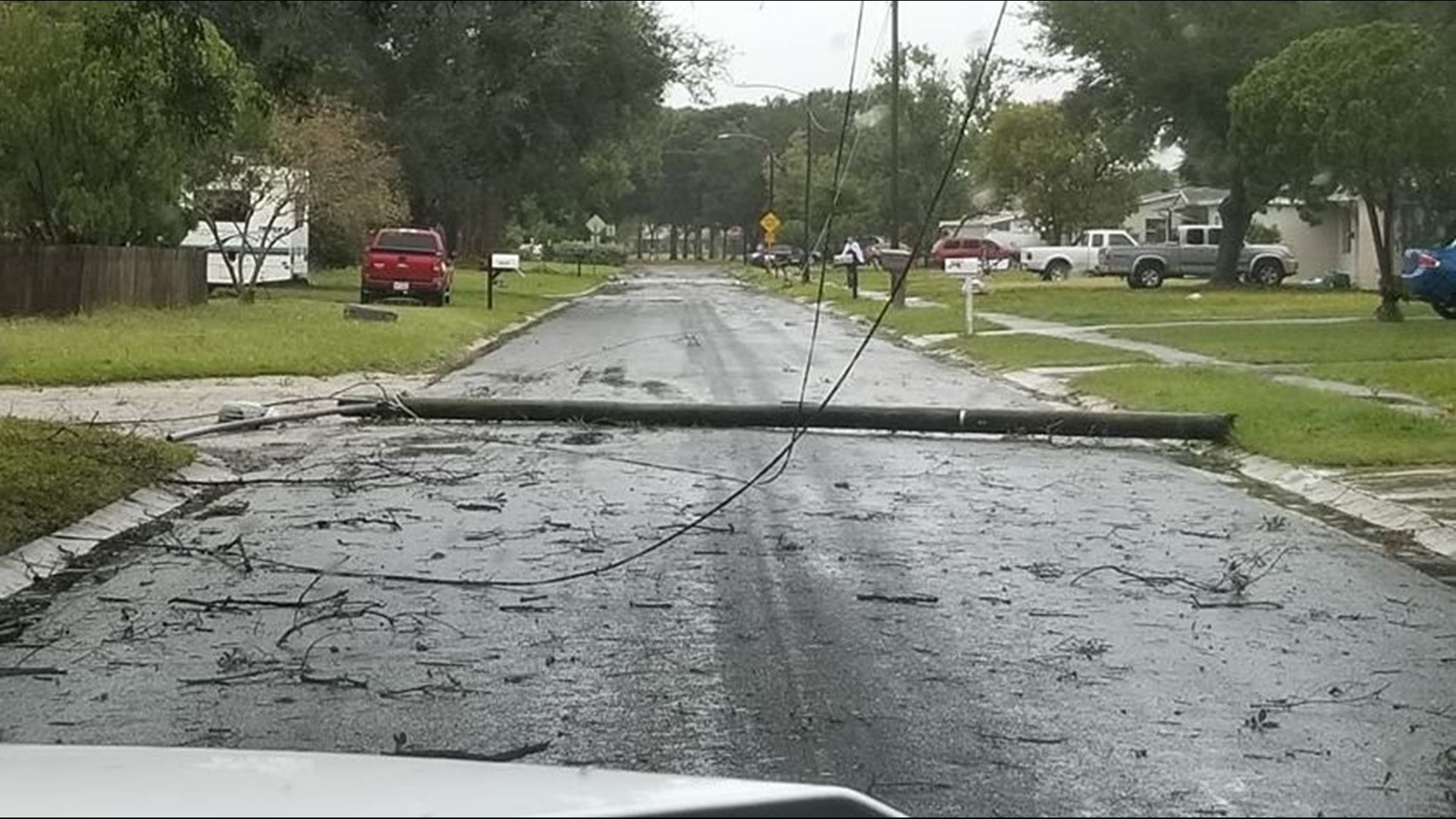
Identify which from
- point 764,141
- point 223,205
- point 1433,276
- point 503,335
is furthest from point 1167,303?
point 223,205

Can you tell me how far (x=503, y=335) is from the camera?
34.9 metres

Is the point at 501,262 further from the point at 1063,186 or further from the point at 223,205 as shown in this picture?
the point at 1063,186

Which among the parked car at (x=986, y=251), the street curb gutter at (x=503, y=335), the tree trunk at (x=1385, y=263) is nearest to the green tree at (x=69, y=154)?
the street curb gutter at (x=503, y=335)

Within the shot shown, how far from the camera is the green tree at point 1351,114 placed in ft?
19.9

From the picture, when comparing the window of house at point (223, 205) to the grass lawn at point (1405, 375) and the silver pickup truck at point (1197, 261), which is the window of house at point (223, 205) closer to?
the grass lawn at point (1405, 375)

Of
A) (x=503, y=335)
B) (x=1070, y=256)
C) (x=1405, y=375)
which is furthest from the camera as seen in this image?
(x=1070, y=256)

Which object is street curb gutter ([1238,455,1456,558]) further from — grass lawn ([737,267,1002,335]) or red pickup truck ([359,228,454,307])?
red pickup truck ([359,228,454,307])

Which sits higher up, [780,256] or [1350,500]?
[780,256]

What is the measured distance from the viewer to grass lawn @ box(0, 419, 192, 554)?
38.2ft

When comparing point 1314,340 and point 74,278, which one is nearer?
point 1314,340

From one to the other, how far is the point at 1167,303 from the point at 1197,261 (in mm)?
13030

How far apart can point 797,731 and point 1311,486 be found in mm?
8497

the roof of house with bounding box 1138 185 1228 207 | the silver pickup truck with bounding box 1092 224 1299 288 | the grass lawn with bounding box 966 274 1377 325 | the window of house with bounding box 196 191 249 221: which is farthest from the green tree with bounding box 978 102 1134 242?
the window of house with bounding box 196 191 249 221

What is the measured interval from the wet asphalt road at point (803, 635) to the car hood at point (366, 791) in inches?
84.0
